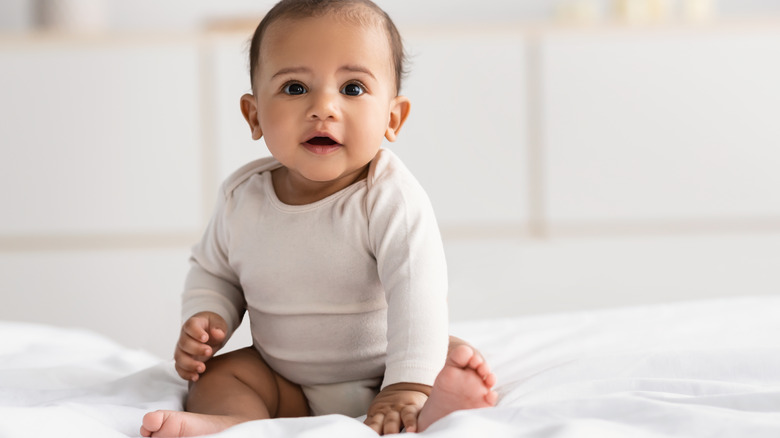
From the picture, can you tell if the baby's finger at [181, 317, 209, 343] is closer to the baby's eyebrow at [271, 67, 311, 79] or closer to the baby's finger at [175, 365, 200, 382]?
the baby's finger at [175, 365, 200, 382]

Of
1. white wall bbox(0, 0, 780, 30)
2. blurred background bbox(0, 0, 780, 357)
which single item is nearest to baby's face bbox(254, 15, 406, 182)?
blurred background bbox(0, 0, 780, 357)

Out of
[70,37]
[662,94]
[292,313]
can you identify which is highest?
[70,37]

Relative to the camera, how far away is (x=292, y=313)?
1.01 metres

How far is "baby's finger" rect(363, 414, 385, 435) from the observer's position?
2.68 feet

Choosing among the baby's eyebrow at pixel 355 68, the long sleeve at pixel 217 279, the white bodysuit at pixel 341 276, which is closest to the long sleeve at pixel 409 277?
the white bodysuit at pixel 341 276

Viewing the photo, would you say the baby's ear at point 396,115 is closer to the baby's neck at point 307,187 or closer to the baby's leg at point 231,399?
the baby's neck at point 307,187

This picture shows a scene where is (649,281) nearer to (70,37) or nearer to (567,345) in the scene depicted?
(567,345)

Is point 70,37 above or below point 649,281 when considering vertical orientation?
above

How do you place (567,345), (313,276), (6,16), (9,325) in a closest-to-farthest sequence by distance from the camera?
1. (313,276)
2. (567,345)
3. (9,325)
4. (6,16)

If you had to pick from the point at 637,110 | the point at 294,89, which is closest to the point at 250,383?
the point at 294,89

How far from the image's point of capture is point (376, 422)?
82 centimetres

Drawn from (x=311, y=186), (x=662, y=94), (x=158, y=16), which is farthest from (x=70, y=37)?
(x=311, y=186)

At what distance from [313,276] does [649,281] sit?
1.75 m

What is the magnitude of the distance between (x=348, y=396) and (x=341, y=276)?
0.13 m
